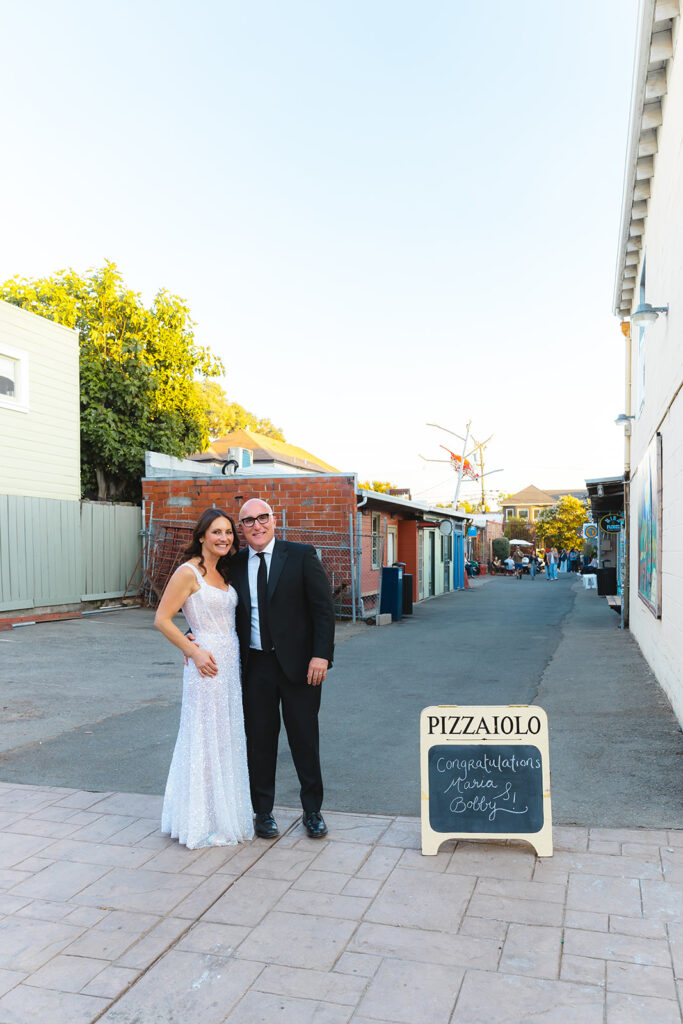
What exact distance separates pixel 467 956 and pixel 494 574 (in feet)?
144

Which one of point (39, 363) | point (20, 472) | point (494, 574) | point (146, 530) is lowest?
point (494, 574)

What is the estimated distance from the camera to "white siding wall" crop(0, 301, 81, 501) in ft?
48.1

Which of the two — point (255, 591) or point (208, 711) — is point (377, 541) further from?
point (208, 711)

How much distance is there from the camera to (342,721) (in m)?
7.38

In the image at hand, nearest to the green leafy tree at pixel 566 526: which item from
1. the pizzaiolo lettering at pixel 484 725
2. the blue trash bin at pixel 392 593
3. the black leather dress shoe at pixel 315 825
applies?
the blue trash bin at pixel 392 593

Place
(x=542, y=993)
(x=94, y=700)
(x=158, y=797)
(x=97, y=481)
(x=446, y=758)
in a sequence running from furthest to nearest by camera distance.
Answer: (x=97, y=481)
(x=94, y=700)
(x=158, y=797)
(x=446, y=758)
(x=542, y=993)

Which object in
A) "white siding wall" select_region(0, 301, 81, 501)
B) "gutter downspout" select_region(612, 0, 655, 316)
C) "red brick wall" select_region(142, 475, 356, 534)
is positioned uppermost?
"gutter downspout" select_region(612, 0, 655, 316)

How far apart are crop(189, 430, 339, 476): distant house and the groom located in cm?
1460

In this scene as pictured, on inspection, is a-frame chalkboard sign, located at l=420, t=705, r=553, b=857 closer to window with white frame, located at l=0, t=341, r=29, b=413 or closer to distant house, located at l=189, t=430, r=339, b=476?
window with white frame, located at l=0, t=341, r=29, b=413

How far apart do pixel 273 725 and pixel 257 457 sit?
1145 inches

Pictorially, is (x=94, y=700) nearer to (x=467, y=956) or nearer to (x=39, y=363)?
(x=467, y=956)

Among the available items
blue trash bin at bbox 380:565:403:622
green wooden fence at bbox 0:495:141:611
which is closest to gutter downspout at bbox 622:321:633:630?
blue trash bin at bbox 380:565:403:622

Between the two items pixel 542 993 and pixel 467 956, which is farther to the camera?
pixel 467 956

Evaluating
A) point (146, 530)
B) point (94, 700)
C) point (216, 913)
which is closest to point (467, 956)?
point (216, 913)
